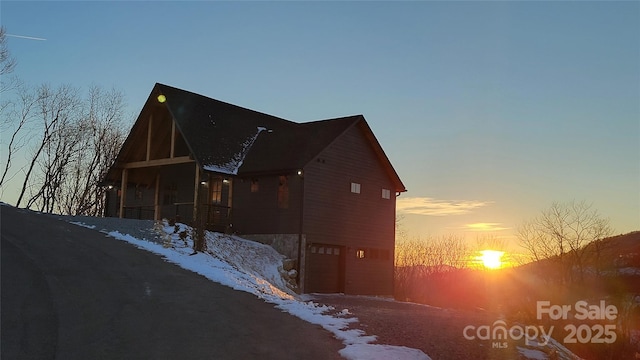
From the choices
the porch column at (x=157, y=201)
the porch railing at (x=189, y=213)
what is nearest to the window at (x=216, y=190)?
the porch railing at (x=189, y=213)

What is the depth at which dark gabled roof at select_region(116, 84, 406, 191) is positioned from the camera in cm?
2559

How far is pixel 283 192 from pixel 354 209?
13.4ft

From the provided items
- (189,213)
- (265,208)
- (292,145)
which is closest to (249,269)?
(265,208)

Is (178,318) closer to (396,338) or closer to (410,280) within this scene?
(396,338)

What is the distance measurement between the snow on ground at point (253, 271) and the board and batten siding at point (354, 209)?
9.77 feet

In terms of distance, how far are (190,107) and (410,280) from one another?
24.1 m

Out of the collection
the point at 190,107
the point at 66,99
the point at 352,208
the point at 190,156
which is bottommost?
the point at 352,208

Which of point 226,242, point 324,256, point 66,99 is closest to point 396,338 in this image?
point 226,242

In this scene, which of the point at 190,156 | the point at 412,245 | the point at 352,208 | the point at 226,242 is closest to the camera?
the point at 226,242

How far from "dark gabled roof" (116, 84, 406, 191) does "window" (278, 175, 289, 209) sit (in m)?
0.64

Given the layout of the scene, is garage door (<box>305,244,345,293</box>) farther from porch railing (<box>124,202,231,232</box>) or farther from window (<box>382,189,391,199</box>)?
window (<box>382,189,391,199</box>)

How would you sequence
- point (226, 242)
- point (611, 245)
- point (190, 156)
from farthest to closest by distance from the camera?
1. point (611, 245)
2. point (190, 156)
3. point (226, 242)

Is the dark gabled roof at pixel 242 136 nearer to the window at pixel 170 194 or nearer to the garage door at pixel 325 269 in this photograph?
the window at pixel 170 194

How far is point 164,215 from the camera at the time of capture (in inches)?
1112
